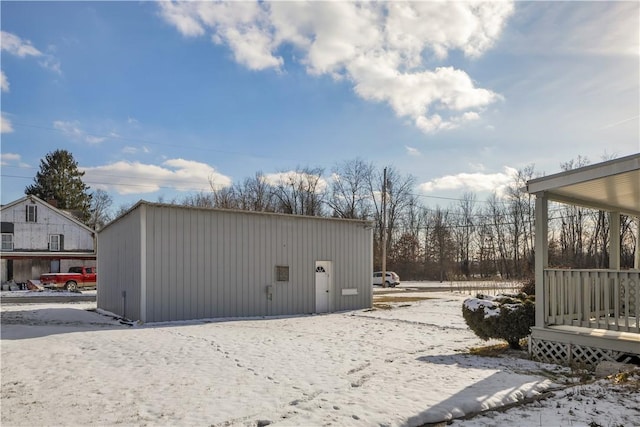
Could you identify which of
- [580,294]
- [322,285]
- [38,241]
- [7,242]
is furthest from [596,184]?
[7,242]

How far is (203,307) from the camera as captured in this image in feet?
45.7

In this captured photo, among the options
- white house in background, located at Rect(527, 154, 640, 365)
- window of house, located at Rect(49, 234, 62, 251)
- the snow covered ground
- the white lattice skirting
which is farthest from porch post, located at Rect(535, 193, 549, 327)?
window of house, located at Rect(49, 234, 62, 251)

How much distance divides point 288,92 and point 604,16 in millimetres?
9498

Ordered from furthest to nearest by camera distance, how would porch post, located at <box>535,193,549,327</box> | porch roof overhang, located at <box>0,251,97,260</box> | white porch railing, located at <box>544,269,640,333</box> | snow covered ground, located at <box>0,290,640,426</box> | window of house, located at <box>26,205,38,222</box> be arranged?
1. window of house, located at <box>26,205,38,222</box>
2. porch roof overhang, located at <box>0,251,97,260</box>
3. porch post, located at <box>535,193,549,327</box>
4. white porch railing, located at <box>544,269,640,333</box>
5. snow covered ground, located at <box>0,290,640,426</box>

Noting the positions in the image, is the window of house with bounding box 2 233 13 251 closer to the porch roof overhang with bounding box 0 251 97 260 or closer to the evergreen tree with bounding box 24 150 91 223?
the porch roof overhang with bounding box 0 251 97 260

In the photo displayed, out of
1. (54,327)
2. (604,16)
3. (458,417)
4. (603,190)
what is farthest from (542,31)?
(54,327)

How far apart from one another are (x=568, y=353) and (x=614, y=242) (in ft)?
14.9

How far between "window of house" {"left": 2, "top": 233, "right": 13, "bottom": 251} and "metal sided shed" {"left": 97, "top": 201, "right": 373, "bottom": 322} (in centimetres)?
2308

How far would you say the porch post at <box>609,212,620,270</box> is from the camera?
10.8 meters

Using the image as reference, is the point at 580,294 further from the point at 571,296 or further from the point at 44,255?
the point at 44,255

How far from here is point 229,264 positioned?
14.6m

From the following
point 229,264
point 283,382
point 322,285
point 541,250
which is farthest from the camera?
point 322,285

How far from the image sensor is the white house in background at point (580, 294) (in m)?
7.24

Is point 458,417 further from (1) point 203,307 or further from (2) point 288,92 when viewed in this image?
(2) point 288,92
